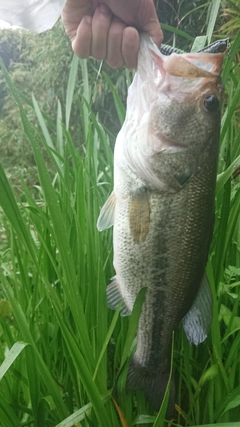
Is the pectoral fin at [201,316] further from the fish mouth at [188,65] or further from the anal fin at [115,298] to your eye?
the fish mouth at [188,65]

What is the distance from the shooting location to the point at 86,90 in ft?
2.94

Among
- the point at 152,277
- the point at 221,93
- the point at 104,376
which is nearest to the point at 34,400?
the point at 104,376

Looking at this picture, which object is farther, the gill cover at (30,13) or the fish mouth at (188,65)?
the gill cover at (30,13)

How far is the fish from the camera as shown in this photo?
636mm

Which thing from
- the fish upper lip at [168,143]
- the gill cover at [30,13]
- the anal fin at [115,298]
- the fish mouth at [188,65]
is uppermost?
the gill cover at [30,13]

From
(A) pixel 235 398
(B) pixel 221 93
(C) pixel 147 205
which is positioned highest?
(B) pixel 221 93

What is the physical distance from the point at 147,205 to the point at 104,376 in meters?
0.27

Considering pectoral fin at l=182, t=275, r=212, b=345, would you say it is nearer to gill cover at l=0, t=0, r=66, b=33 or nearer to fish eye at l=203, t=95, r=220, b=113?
fish eye at l=203, t=95, r=220, b=113

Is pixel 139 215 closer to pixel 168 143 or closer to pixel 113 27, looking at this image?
pixel 168 143

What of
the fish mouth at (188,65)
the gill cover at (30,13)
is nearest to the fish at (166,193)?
the fish mouth at (188,65)

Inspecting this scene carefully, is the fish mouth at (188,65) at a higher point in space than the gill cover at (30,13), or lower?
lower

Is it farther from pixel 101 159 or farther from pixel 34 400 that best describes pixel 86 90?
pixel 34 400

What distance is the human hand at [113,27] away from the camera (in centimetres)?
67

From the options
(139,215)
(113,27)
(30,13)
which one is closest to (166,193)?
(139,215)
